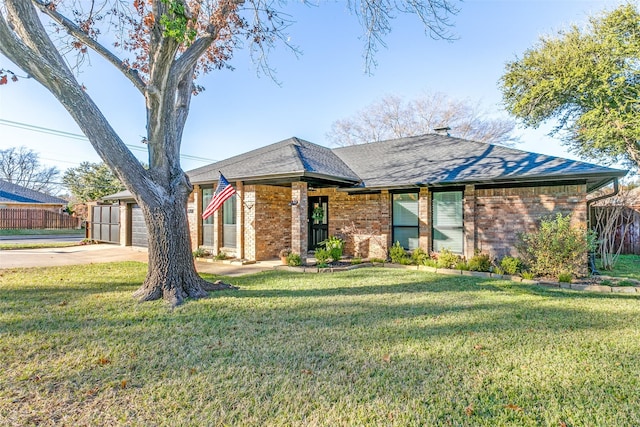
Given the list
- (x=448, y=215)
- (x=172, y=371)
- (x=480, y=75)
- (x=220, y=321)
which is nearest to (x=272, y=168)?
(x=448, y=215)

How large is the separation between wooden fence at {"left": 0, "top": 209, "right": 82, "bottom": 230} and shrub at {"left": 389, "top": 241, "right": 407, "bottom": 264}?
28.3 metres

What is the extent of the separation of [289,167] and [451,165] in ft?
15.8

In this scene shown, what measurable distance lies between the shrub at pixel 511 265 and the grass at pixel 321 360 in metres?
1.78

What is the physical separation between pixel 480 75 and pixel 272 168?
10.7m

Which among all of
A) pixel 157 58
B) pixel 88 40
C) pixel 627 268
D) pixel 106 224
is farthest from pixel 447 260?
pixel 106 224

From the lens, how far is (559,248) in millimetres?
7305

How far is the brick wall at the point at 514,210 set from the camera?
8.02 metres

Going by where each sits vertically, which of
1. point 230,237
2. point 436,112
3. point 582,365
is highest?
point 436,112

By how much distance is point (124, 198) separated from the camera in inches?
581

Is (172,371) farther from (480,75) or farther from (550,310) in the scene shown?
(480,75)

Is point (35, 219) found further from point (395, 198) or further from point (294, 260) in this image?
point (395, 198)

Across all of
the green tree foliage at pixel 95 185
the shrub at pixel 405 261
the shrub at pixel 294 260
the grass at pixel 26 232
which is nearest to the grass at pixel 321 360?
the shrub at pixel 294 260

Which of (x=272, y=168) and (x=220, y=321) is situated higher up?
(x=272, y=168)

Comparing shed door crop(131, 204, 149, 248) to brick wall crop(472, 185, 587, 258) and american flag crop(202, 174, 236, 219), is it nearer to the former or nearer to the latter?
american flag crop(202, 174, 236, 219)
